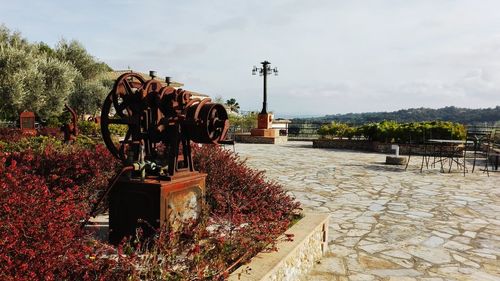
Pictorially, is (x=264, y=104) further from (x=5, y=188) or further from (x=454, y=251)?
(x=5, y=188)

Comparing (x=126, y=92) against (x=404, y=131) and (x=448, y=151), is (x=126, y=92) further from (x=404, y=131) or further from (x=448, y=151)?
(x=404, y=131)

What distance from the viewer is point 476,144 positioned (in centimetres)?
1252

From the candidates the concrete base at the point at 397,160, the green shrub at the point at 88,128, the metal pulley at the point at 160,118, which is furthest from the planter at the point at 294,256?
the green shrub at the point at 88,128

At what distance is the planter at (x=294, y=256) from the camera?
11.1 feet

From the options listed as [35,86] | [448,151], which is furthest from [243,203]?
[35,86]

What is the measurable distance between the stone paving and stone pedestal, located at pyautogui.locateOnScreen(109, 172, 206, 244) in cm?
170

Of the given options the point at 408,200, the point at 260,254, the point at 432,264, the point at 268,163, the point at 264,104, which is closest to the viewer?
the point at 260,254

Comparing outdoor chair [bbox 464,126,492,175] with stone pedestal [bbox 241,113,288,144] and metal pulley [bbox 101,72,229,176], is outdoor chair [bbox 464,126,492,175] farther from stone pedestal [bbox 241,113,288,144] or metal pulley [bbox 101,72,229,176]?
metal pulley [bbox 101,72,229,176]

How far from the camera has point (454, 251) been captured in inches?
199

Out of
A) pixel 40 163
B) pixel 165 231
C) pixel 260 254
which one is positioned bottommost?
pixel 260 254

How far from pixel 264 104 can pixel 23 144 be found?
17571 millimetres

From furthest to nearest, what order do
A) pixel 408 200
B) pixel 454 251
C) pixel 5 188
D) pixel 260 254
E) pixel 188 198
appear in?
pixel 408 200, pixel 454 251, pixel 188 198, pixel 260 254, pixel 5 188

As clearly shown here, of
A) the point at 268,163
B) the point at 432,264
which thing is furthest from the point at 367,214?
the point at 268,163

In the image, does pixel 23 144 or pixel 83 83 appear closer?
pixel 23 144
